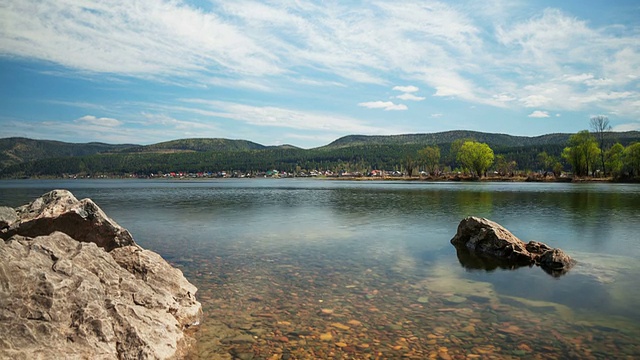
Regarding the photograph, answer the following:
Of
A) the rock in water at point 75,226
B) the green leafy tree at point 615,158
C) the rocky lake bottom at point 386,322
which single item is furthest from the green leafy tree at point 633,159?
the rock in water at point 75,226

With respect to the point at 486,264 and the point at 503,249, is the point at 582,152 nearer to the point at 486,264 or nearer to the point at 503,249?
the point at 503,249

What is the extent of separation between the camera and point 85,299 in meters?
7.54

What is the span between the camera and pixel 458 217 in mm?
33094

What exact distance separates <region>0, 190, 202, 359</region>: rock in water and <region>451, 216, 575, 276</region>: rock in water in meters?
13.3

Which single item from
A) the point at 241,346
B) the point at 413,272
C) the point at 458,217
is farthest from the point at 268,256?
the point at 458,217

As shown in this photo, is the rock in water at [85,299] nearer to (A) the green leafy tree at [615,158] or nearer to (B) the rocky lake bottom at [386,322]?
(B) the rocky lake bottom at [386,322]

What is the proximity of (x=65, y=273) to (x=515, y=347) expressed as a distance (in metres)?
9.79

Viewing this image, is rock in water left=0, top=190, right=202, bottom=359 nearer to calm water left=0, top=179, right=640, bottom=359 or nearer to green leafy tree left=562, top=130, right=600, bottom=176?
calm water left=0, top=179, right=640, bottom=359

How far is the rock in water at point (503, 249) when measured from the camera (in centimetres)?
1619

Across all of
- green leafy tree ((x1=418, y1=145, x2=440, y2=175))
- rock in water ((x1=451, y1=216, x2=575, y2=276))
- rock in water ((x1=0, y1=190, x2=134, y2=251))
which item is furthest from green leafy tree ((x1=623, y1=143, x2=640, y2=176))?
rock in water ((x1=0, y1=190, x2=134, y2=251))

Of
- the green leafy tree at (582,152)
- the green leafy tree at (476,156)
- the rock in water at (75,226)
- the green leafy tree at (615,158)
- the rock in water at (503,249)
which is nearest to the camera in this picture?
the rock in water at (75,226)

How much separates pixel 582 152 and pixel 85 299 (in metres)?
133

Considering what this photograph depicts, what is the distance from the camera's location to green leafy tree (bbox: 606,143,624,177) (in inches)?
4594

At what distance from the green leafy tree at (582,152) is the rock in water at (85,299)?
426ft
